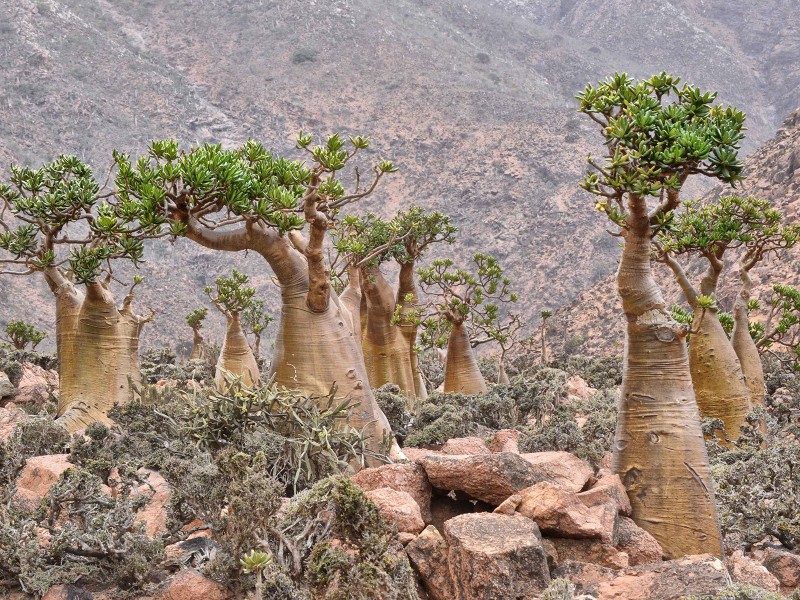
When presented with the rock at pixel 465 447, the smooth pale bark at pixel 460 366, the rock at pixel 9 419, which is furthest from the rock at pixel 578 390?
the rock at pixel 9 419

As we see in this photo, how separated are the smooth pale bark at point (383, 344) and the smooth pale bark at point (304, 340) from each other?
7438mm

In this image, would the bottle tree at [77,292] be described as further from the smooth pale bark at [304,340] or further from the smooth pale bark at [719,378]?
the smooth pale bark at [719,378]

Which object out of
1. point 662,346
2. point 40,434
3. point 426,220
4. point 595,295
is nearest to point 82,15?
point 595,295

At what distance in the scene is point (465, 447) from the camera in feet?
21.7

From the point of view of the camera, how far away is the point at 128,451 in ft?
21.9

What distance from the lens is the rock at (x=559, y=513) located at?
169 inches

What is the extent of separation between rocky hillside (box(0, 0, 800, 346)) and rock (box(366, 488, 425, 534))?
105 ft

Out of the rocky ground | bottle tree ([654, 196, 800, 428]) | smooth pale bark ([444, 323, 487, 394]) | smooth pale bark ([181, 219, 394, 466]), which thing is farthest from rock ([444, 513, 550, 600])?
smooth pale bark ([444, 323, 487, 394])

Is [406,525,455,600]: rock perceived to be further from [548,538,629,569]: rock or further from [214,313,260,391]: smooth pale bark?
[214,313,260,391]: smooth pale bark

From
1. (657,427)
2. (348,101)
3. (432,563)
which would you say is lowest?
(432,563)

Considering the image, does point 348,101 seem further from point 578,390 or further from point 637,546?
point 637,546

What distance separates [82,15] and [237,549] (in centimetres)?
6014

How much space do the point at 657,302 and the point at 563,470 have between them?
1521mm

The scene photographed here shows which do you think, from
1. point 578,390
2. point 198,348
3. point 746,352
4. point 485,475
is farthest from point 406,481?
point 198,348
